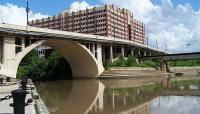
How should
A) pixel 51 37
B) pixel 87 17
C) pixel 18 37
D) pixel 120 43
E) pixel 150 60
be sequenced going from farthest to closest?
pixel 87 17, pixel 150 60, pixel 120 43, pixel 51 37, pixel 18 37

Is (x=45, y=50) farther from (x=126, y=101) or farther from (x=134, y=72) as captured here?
(x=126, y=101)

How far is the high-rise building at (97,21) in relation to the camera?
398ft

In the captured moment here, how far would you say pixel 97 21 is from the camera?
401 ft

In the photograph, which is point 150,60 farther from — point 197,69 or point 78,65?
point 78,65

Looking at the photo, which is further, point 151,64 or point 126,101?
point 151,64

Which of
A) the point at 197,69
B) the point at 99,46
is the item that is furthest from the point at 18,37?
the point at 197,69

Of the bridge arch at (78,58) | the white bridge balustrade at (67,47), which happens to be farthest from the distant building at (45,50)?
the bridge arch at (78,58)

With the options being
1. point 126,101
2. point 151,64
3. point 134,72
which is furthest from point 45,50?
point 126,101

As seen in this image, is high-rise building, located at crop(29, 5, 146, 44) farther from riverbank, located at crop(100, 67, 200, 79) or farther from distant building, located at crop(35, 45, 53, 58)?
riverbank, located at crop(100, 67, 200, 79)

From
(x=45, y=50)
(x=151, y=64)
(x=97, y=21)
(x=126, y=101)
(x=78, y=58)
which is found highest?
(x=97, y=21)

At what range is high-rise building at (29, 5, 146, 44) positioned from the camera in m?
121

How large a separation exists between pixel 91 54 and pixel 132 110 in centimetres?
3863

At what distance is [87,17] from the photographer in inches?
4889

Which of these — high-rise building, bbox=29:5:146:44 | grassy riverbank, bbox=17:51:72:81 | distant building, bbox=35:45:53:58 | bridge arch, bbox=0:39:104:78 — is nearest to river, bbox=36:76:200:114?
bridge arch, bbox=0:39:104:78
